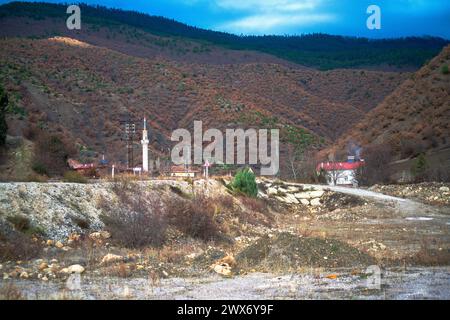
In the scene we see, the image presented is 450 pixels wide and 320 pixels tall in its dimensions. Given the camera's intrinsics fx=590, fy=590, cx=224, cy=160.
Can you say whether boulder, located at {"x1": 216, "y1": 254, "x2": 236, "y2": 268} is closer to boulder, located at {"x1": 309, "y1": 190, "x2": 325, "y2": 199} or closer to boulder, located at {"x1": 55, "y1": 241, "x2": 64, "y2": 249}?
boulder, located at {"x1": 55, "y1": 241, "x2": 64, "y2": 249}

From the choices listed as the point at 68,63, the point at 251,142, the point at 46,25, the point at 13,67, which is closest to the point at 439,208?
the point at 251,142

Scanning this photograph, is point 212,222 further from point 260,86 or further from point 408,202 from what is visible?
point 260,86

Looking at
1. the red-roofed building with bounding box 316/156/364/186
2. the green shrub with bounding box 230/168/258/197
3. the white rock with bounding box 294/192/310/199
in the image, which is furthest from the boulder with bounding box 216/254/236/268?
the red-roofed building with bounding box 316/156/364/186

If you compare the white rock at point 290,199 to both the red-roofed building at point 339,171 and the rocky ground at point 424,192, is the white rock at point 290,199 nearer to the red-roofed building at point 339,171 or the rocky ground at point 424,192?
the rocky ground at point 424,192

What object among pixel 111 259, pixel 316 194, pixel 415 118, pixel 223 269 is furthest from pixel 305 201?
pixel 223 269
